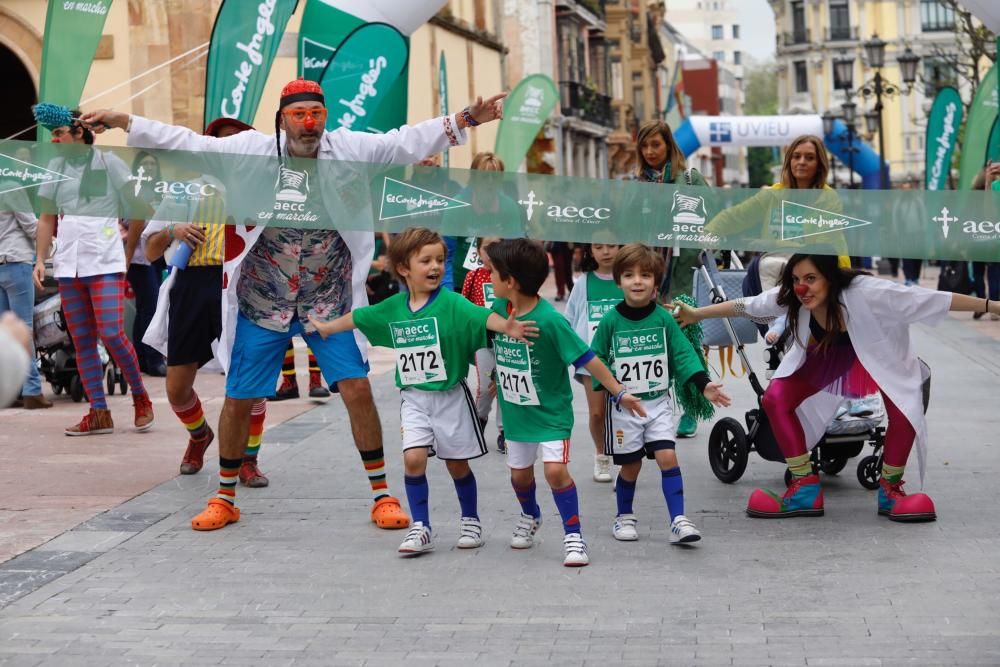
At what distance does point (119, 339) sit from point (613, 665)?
6455mm

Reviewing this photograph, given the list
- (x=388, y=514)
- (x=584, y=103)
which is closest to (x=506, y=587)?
(x=388, y=514)

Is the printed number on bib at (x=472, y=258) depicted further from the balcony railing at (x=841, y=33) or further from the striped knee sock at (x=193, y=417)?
the balcony railing at (x=841, y=33)

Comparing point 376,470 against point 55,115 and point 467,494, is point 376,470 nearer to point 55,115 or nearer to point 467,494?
point 467,494

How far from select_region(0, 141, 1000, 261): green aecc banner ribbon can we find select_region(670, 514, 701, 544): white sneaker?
1.65 meters

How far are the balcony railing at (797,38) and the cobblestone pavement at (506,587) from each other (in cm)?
10603

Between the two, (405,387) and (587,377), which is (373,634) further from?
(587,377)

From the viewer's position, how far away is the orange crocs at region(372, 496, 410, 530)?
23.7ft

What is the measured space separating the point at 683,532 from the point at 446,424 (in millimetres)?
1110

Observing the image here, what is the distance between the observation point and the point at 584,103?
56938mm

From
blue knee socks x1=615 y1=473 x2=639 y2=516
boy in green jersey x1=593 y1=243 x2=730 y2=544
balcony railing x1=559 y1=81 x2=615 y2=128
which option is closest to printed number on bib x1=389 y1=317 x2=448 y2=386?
boy in green jersey x1=593 y1=243 x2=730 y2=544

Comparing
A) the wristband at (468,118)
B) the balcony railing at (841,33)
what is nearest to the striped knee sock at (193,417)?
the wristband at (468,118)

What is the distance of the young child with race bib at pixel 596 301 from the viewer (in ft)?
26.8

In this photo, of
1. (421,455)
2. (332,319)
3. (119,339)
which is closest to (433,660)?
(421,455)

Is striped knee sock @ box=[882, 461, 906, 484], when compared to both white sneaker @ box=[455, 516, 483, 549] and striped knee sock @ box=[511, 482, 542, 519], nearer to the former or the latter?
striped knee sock @ box=[511, 482, 542, 519]
